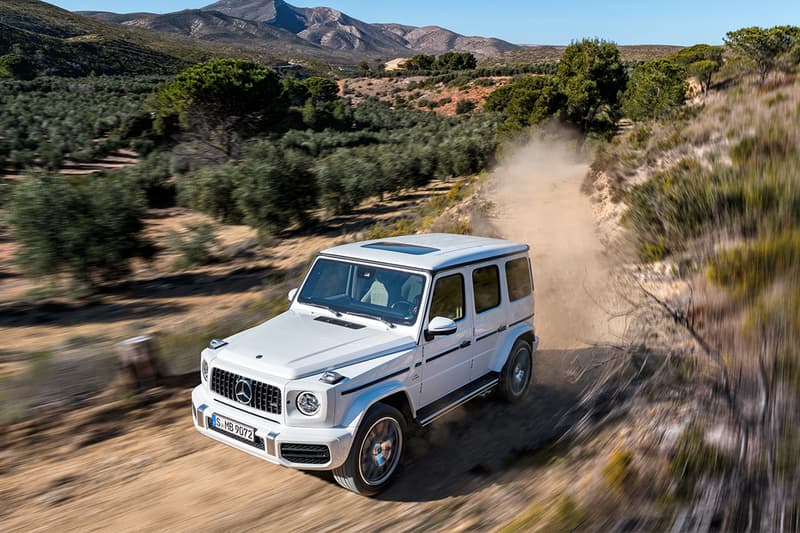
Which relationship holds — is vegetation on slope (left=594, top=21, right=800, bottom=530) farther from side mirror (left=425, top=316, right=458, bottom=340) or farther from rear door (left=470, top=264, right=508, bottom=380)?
side mirror (left=425, top=316, right=458, bottom=340)

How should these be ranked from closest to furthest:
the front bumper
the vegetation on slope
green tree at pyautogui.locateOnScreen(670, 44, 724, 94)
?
the vegetation on slope, the front bumper, green tree at pyautogui.locateOnScreen(670, 44, 724, 94)

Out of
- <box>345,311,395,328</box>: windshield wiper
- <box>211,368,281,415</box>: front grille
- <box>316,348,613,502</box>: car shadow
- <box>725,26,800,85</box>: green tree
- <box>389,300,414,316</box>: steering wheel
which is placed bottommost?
<box>316,348,613,502</box>: car shadow

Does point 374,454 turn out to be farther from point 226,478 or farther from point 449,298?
point 449,298

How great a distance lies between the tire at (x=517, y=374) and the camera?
6270 millimetres

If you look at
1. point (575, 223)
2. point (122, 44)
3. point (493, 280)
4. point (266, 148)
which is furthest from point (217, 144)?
point (122, 44)

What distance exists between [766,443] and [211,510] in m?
4.07

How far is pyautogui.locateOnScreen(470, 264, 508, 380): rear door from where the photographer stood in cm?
→ 576

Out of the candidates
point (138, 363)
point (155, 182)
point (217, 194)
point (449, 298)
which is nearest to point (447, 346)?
point (449, 298)

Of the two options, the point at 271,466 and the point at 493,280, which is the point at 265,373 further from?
the point at 493,280

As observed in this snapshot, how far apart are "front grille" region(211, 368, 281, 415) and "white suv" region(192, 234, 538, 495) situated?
10 millimetres

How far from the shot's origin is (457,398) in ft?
18.0

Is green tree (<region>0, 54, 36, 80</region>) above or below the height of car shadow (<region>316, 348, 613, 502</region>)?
above

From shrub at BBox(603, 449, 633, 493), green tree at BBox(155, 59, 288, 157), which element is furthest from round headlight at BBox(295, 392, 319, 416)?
green tree at BBox(155, 59, 288, 157)

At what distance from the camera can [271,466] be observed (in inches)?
208
